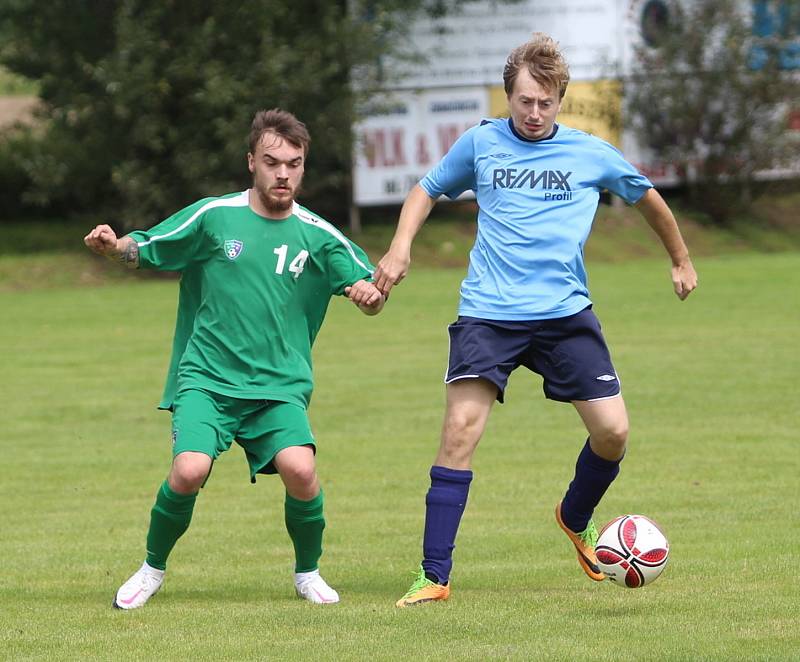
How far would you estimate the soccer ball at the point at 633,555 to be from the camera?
590cm

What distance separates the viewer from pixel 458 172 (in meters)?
6.34

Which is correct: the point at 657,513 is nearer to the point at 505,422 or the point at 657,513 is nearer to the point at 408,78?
the point at 505,422

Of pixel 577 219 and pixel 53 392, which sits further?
pixel 53 392

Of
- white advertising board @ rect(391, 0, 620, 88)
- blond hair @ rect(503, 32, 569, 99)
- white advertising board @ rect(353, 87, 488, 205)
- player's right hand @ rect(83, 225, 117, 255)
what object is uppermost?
blond hair @ rect(503, 32, 569, 99)

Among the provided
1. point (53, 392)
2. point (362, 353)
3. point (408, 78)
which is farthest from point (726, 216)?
point (53, 392)

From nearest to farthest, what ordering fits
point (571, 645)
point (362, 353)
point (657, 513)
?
1. point (571, 645)
2. point (657, 513)
3. point (362, 353)

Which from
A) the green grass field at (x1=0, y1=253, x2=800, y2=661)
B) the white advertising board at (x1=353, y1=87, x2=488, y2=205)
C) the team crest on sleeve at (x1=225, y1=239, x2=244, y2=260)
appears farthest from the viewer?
the white advertising board at (x1=353, y1=87, x2=488, y2=205)

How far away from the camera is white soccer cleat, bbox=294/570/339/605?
6.16 meters

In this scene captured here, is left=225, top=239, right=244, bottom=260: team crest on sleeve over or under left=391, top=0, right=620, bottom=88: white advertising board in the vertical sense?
over

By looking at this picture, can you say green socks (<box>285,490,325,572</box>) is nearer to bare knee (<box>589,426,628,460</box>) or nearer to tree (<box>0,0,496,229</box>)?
bare knee (<box>589,426,628,460</box>)

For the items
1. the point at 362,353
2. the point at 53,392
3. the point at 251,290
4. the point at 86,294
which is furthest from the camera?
the point at 86,294

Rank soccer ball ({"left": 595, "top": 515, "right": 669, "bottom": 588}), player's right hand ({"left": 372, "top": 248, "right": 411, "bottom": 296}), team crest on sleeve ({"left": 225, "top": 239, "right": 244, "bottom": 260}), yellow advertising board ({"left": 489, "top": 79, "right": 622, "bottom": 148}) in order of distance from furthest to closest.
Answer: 1. yellow advertising board ({"left": 489, "top": 79, "right": 622, "bottom": 148})
2. team crest on sleeve ({"left": 225, "top": 239, "right": 244, "bottom": 260})
3. player's right hand ({"left": 372, "top": 248, "right": 411, "bottom": 296})
4. soccer ball ({"left": 595, "top": 515, "right": 669, "bottom": 588})

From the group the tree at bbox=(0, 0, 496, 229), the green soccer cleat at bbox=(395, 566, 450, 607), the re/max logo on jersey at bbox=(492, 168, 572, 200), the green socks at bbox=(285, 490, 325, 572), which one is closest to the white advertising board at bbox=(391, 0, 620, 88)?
the tree at bbox=(0, 0, 496, 229)

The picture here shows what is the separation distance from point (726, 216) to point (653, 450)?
960 inches
